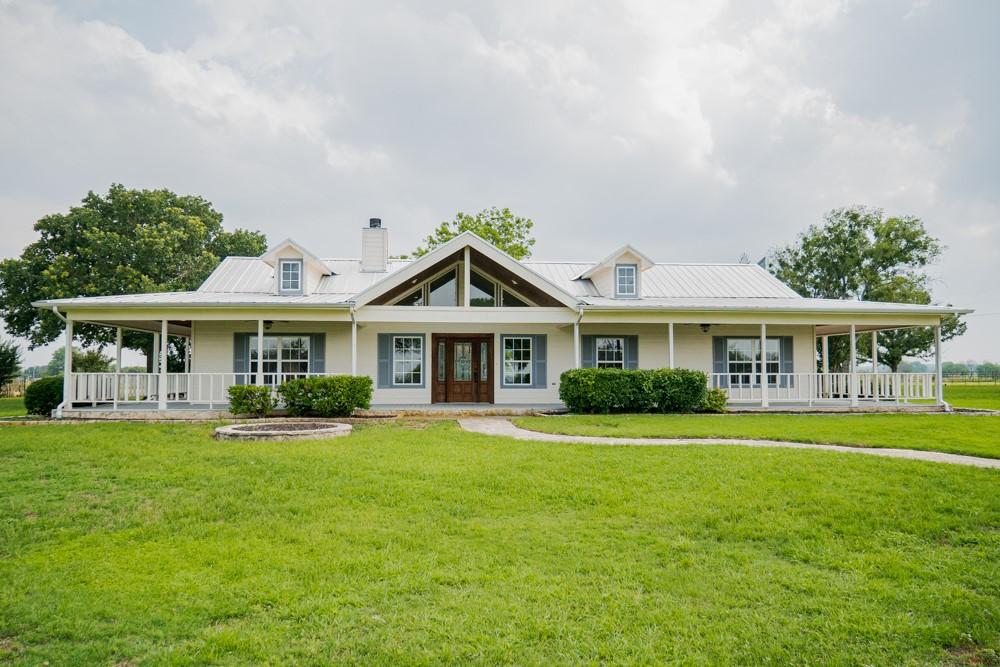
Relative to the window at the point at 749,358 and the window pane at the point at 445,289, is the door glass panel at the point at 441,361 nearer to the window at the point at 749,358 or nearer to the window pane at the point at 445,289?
the window pane at the point at 445,289

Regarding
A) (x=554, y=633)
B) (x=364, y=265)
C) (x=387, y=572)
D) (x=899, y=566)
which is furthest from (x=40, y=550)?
(x=364, y=265)

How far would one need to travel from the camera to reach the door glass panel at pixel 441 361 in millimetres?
16406

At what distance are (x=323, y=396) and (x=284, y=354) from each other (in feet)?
10.7

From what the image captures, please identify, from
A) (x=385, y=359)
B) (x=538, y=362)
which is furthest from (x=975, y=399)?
(x=385, y=359)

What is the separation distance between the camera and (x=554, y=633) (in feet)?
10.5

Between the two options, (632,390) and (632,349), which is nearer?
(632,390)

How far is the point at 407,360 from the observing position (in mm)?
16172

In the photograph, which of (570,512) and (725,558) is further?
(570,512)

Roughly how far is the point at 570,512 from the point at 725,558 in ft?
5.21

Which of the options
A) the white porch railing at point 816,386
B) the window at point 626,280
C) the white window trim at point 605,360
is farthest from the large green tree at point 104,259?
the white porch railing at point 816,386

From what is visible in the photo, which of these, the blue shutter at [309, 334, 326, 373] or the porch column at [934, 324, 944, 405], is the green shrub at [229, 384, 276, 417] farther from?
the porch column at [934, 324, 944, 405]

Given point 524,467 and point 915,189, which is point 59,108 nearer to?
point 524,467

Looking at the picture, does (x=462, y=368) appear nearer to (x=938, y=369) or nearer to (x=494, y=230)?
(x=938, y=369)

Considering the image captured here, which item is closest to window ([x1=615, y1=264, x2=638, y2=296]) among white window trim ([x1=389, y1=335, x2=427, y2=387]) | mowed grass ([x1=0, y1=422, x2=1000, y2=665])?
white window trim ([x1=389, y1=335, x2=427, y2=387])
